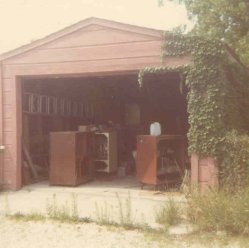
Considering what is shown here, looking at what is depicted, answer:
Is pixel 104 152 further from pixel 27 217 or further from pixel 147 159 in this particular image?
pixel 27 217

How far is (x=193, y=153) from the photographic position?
962cm

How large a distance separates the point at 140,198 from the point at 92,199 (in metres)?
1.12

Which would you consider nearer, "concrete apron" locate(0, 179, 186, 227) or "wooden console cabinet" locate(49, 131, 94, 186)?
"concrete apron" locate(0, 179, 186, 227)

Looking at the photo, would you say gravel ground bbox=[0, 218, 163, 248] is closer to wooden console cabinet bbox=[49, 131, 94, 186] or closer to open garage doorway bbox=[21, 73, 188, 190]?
wooden console cabinet bbox=[49, 131, 94, 186]

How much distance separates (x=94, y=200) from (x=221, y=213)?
3678mm

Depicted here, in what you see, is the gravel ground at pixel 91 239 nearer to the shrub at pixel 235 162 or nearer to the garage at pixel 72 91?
the shrub at pixel 235 162

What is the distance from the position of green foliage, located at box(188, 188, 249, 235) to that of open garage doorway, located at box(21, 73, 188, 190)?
3.72m

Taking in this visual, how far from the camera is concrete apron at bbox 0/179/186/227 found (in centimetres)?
838

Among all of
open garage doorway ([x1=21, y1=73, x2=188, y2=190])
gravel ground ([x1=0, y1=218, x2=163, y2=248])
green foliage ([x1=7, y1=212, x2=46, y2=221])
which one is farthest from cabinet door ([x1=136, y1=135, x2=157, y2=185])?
gravel ground ([x1=0, y1=218, x2=163, y2=248])

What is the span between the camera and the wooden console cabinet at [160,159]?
10938 millimetres

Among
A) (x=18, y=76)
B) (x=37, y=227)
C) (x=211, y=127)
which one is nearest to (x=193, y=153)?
(x=211, y=127)

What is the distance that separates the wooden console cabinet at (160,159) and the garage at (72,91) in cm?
4

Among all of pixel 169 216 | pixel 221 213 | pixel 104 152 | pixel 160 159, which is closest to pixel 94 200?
pixel 160 159

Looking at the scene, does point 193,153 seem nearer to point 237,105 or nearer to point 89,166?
point 237,105
